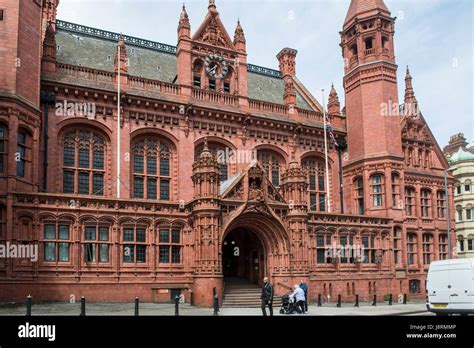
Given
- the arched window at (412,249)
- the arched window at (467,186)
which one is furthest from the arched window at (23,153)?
the arched window at (467,186)

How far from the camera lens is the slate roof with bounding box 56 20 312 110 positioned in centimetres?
3769

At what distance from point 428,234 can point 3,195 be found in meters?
35.2

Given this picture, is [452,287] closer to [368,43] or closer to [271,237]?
[271,237]

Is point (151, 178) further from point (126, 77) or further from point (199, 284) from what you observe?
point (199, 284)

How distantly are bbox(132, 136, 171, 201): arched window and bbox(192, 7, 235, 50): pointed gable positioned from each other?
949cm

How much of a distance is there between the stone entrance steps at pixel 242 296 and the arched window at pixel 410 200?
17.9 metres

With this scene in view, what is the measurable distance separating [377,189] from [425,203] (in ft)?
21.5

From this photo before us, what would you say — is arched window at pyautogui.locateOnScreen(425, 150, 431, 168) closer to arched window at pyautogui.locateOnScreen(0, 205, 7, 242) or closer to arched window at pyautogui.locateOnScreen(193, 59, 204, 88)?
arched window at pyautogui.locateOnScreen(193, 59, 204, 88)

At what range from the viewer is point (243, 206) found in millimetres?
30828

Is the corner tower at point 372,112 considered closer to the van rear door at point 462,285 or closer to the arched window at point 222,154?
the arched window at point 222,154

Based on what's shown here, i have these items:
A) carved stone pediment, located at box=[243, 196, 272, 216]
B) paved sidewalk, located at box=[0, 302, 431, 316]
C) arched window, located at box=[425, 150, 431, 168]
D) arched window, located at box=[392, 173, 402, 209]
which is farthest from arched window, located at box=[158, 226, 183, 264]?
arched window, located at box=[425, 150, 431, 168]

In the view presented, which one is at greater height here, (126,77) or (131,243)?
(126,77)

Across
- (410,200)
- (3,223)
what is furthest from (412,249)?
(3,223)
